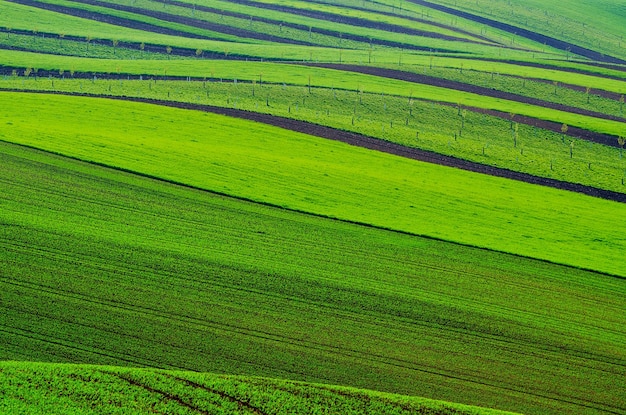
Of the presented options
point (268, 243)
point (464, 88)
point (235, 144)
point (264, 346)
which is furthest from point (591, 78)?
point (264, 346)

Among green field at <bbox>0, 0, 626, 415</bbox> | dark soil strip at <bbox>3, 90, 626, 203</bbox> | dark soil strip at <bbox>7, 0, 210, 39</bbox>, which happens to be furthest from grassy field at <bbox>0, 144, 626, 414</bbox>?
dark soil strip at <bbox>7, 0, 210, 39</bbox>

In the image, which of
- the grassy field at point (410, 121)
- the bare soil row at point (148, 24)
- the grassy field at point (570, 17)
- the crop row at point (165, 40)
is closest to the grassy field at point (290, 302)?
the grassy field at point (410, 121)

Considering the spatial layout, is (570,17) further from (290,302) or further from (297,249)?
(290,302)

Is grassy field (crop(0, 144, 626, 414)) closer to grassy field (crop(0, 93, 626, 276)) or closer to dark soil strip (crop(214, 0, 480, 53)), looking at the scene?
grassy field (crop(0, 93, 626, 276))

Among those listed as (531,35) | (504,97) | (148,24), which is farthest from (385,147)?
(531,35)

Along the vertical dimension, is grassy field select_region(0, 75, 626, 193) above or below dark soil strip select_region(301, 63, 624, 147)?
below

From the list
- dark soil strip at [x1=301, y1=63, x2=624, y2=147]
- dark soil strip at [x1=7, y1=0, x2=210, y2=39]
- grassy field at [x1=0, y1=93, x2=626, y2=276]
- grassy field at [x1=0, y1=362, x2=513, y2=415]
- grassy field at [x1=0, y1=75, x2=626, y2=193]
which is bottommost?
grassy field at [x1=0, y1=362, x2=513, y2=415]

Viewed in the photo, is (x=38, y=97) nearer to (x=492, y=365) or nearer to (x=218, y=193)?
(x=218, y=193)
